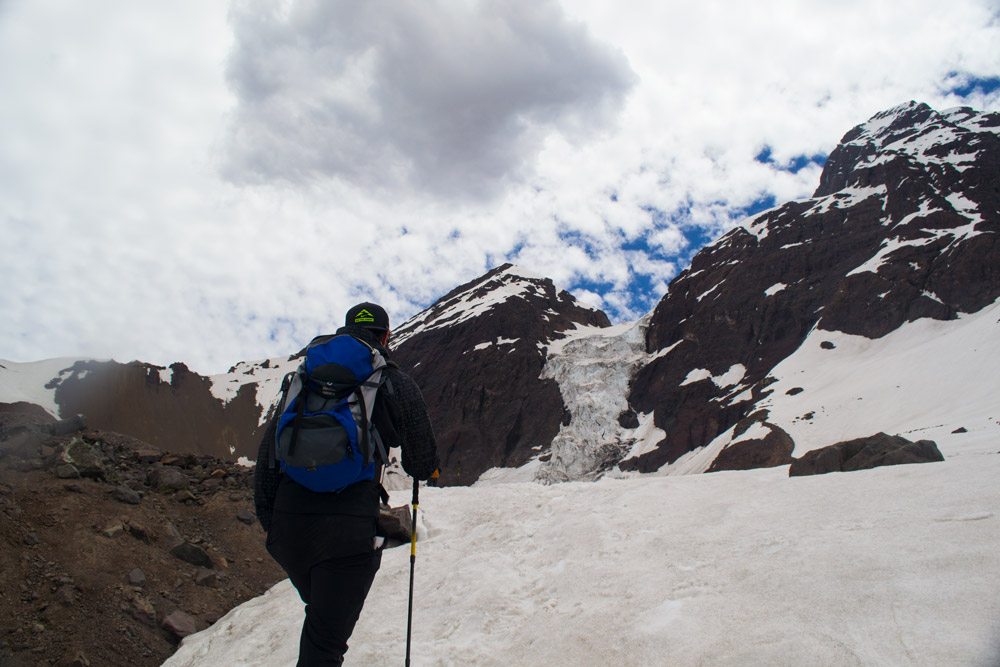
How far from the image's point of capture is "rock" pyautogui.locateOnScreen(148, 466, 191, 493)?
10.5 metres

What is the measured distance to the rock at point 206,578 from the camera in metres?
8.47

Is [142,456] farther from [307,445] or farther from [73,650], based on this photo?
[307,445]

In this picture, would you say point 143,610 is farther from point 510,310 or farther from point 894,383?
point 510,310

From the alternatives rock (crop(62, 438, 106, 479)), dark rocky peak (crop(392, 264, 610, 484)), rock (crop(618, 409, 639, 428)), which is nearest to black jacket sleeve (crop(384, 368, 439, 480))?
rock (crop(62, 438, 106, 479))

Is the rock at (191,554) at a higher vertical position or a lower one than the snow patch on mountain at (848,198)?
lower

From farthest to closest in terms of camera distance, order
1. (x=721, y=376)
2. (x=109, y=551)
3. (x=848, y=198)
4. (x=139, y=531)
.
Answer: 1. (x=848, y=198)
2. (x=721, y=376)
3. (x=139, y=531)
4. (x=109, y=551)

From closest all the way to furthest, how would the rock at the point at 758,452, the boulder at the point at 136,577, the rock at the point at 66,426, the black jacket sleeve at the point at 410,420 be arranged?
the black jacket sleeve at the point at 410,420
the boulder at the point at 136,577
the rock at the point at 66,426
the rock at the point at 758,452

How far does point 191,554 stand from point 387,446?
6070 mm

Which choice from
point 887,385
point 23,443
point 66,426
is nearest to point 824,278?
point 887,385

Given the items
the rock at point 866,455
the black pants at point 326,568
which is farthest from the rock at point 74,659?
the rock at point 866,455

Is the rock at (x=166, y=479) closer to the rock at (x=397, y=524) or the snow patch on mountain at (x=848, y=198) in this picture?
the rock at (x=397, y=524)

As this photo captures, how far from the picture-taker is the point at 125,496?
9219 mm

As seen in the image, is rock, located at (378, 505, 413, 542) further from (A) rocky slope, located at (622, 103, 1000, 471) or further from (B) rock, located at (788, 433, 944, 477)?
(A) rocky slope, located at (622, 103, 1000, 471)

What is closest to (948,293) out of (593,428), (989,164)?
(989,164)
